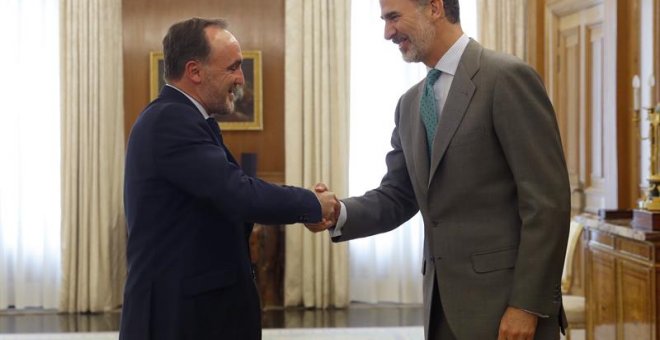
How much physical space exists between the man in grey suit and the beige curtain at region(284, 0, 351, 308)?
5154 millimetres

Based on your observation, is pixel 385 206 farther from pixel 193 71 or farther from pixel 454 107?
pixel 193 71

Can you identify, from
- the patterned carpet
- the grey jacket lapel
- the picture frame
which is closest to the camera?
the grey jacket lapel

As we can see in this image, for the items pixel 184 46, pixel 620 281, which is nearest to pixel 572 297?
pixel 620 281

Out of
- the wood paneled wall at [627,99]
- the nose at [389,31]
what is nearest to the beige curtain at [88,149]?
the wood paneled wall at [627,99]

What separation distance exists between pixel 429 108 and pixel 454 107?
0.13 meters

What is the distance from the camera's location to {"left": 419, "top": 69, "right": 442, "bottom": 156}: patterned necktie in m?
2.47

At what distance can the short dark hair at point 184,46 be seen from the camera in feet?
9.02

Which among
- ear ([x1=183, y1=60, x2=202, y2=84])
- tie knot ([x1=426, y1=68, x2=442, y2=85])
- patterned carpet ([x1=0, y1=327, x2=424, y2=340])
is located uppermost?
ear ([x1=183, y1=60, x2=202, y2=84])

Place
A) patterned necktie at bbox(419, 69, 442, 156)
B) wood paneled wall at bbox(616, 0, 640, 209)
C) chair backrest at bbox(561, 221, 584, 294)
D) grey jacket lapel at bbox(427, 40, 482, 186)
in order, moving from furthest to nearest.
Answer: wood paneled wall at bbox(616, 0, 640, 209)
chair backrest at bbox(561, 221, 584, 294)
patterned necktie at bbox(419, 69, 442, 156)
grey jacket lapel at bbox(427, 40, 482, 186)

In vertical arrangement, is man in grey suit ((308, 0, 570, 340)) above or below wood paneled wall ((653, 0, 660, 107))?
below

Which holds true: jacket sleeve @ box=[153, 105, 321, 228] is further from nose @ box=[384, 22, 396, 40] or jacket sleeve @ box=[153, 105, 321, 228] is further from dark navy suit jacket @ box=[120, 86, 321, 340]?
nose @ box=[384, 22, 396, 40]

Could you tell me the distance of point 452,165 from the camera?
7.79ft

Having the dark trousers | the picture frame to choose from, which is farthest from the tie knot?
the picture frame

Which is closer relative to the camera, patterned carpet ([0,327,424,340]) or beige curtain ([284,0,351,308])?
patterned carpet ([0,327,424,340])
